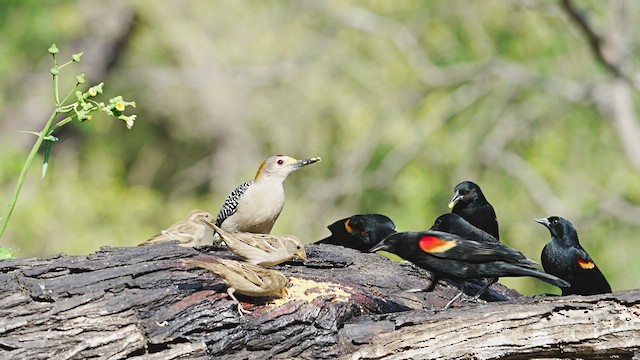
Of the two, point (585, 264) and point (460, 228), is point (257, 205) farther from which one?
point (585, 264)

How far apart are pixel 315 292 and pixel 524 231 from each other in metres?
13.7

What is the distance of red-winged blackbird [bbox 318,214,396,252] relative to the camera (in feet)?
27.0

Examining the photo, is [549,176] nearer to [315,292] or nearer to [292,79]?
[292,79]

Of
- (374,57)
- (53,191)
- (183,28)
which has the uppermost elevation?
(183,28)

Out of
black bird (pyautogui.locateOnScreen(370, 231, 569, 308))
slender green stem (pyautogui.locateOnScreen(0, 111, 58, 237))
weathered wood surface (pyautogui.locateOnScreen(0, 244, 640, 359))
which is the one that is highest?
slender green stem (pyautogui.locateOnScreen(0, 111, 58, 237))

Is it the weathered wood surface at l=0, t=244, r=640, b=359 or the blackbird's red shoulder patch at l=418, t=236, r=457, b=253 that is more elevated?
the blackbird's red shoulder patch at l=418, t=236, r=457, b=253

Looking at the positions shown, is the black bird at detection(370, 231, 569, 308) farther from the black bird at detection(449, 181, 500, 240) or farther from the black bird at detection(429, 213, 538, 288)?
the black bird at detection(449, 181, 500, 240)

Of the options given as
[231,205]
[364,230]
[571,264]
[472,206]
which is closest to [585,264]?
[571,264]

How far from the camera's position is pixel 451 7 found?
70.7 feet

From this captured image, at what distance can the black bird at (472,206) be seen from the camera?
26.3 ft

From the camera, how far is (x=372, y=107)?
21375 millimetres

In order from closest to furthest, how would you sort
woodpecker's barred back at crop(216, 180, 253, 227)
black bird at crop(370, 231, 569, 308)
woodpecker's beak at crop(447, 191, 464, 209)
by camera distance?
black bird at crop(370, 231, 569, 308)
woodpecker's beak at crop(447, 191, 464, 209)
woodpecker's barred back at crop(216, 180, 253, 227)

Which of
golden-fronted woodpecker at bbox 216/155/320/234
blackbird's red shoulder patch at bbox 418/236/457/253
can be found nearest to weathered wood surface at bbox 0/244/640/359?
blackbird's red shoulder patch at bbox 418/236/457/253

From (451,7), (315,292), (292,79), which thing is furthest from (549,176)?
(315,292)
